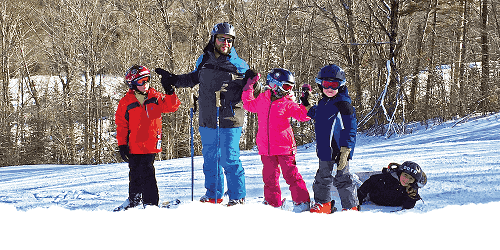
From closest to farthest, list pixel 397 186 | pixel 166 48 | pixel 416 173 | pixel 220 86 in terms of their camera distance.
→ pixel 416 173 → pixel 397 186 → pixel 220 86 → pixel 166 48

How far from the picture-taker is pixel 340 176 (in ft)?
9.83

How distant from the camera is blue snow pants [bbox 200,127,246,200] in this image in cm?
354

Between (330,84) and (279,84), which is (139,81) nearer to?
(279,84)

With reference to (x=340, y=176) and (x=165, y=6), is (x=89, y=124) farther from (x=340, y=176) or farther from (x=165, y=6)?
(x=340, y=176)

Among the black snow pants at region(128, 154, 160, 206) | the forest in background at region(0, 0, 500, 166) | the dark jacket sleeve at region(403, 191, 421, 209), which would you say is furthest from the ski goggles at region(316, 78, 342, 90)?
the forest in background at region(0, 0, 500, 166)

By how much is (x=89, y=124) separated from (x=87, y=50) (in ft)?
12.0

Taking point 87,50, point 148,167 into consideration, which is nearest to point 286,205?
point 148,167

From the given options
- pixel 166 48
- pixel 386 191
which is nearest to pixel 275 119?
pixel 386 191

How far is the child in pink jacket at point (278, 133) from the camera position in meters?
3.38

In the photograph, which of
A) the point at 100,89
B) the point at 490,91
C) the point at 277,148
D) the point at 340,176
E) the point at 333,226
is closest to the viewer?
the point at 333,226

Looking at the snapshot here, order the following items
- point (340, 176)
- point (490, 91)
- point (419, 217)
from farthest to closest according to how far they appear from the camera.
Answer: point (490, 91)
point (340, 176)
point (419, 217)

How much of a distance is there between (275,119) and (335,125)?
63 centimetres

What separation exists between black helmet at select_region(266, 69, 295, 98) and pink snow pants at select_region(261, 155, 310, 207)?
61 centimetres

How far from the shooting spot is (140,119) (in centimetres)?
349
